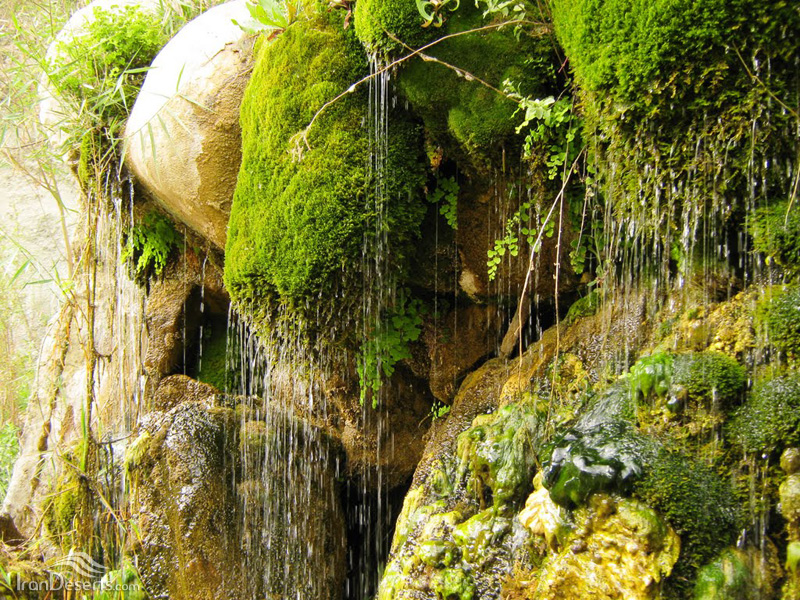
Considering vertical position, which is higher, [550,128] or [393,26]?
[393,26]

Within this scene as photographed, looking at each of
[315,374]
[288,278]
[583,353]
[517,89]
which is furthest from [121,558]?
[517,89]

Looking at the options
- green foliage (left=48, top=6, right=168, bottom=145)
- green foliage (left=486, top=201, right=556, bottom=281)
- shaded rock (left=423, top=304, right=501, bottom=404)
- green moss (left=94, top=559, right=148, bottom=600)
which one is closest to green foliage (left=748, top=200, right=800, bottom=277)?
green foliage (left=486, top=201, right=556, bottom=281)

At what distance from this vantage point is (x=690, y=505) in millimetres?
2494

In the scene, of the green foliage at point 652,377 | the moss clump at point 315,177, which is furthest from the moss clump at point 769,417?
the moss clump at point 315,177

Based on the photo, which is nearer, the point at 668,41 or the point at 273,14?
the point at 668,41

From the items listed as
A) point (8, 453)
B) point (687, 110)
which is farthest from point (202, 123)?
point (8, 453)

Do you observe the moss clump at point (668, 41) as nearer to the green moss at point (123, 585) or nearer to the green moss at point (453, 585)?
the green moss at point (453, 585)

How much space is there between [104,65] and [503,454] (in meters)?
4.48

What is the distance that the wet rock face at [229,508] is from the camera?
4.41m

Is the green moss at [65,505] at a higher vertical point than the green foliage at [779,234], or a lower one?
lower

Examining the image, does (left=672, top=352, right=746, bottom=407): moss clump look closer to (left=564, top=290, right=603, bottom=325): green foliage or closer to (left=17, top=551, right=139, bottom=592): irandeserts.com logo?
(left=564, top=290, right=603, bottom=325): green foliage

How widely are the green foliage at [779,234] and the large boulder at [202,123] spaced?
3.34 meters

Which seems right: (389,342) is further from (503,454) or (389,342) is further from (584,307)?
(584,307)

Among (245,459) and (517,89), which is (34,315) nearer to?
(245,459)
